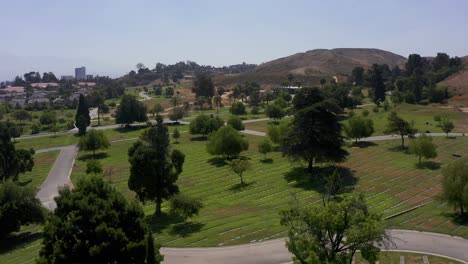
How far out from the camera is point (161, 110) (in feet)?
423

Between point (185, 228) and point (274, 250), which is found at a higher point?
point (274, 250)

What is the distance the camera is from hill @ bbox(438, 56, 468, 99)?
138000 millimetres

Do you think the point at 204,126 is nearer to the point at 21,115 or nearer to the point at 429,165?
the point at 429,165

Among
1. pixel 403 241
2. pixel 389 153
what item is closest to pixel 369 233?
pixel 403 241

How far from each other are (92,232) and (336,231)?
16.1 m

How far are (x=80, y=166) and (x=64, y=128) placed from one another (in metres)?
47.1

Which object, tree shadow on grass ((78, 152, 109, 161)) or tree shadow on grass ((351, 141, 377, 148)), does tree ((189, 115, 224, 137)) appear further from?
tree shadow on grass ((351, 141, 377, 148))

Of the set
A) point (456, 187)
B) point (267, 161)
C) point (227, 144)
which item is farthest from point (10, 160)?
point (456, 187)

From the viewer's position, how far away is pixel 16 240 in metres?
41.5

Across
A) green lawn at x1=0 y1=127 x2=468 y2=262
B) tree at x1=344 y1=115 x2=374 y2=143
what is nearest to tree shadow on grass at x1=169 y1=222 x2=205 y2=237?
green lawn at x1=0 y1=127 x2=468 y2=262

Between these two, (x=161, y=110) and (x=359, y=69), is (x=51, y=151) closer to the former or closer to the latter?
(x=161, y=110)

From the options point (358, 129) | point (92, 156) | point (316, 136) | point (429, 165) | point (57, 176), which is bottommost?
point (57, 176)

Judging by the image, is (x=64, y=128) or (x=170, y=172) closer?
(x=170, y=172)

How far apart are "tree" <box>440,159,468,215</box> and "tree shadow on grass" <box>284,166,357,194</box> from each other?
11709 millimetres
